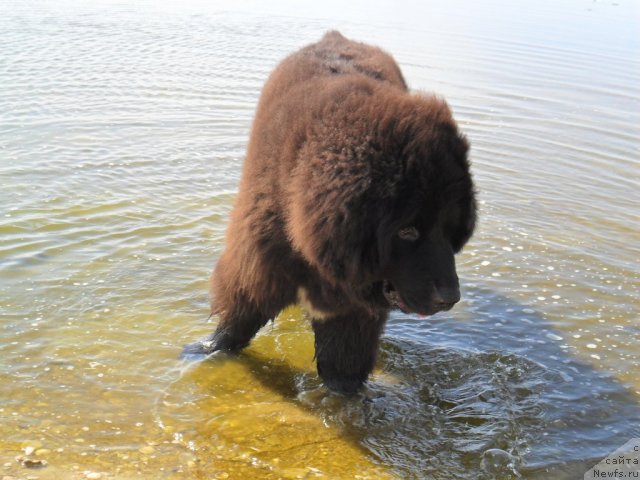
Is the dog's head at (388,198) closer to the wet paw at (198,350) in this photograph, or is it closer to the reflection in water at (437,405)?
the reflection in water at (437,405)

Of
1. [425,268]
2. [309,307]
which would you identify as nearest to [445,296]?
[425,268]

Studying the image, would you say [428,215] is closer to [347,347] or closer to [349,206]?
[349,206]

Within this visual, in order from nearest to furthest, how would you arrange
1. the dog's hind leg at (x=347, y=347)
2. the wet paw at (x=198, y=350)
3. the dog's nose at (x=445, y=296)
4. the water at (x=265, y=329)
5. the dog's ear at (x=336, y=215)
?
1. the dog's ear at (x=336, y=215)
2. the dog's nose at (x=445, y=296)
3. the water at (x=265, y=329)
4. the dog's hind leg at (x=347, y=347)
5. the wet paw at (x=198, y=350)

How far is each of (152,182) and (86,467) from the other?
380cm

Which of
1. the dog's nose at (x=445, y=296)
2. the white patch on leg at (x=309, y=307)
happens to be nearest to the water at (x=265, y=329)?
the white patch on leg at (x=309, y=307)

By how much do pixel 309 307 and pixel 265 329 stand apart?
107 centimetres

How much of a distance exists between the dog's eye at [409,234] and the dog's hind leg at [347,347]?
67 centimetres

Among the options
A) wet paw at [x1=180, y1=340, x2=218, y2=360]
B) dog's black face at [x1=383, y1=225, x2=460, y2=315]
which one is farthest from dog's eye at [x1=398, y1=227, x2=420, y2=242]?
wet paw at [x1=180, y1=340, x2=218, y2=360]

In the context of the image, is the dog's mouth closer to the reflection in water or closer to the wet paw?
the reflection in water

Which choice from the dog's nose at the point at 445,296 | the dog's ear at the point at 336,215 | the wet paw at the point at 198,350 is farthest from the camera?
the wet paw at the point at 198,350

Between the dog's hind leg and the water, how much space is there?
4.1 inches

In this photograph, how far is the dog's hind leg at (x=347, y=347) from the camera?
3.58 meters

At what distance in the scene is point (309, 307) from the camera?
11.5 feet

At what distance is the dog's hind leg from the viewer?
11.7 ft
